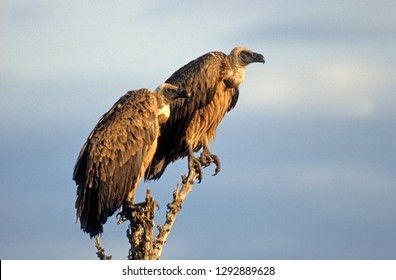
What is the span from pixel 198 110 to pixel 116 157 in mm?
2070

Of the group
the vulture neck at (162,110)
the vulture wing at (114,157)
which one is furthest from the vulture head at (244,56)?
the vulture wing at (114,157)

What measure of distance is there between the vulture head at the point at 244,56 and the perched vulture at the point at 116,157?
6.87 feet

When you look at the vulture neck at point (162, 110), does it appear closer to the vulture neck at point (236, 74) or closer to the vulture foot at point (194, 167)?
the vulture foot at point (194, 167)

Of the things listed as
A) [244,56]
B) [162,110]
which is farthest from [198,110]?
[244,56]

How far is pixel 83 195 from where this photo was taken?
14711 millimetres

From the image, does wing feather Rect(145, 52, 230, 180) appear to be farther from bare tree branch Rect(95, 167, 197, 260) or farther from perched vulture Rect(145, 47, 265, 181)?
bare tree branch Rect(95, 167, 197, 260)

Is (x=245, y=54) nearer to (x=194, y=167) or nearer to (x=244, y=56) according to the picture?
(x=244, y=56)

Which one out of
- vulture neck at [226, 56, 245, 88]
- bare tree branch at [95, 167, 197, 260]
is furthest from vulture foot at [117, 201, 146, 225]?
vulture neck at [226, 56, 245, 88]

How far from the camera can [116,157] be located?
15.1m
